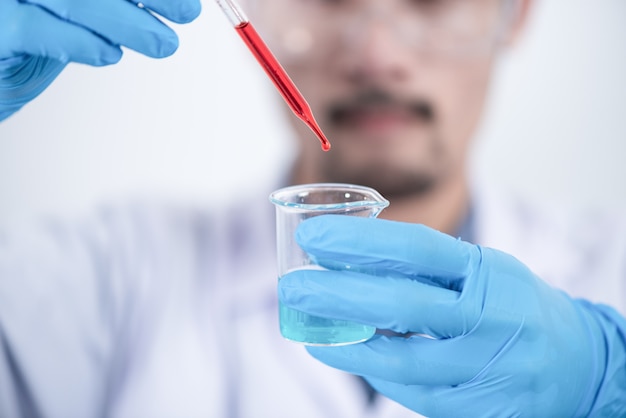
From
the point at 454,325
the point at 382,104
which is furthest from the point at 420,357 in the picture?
the point at 382,104

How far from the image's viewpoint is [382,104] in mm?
2250

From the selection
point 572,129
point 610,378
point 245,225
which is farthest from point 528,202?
point 610,378

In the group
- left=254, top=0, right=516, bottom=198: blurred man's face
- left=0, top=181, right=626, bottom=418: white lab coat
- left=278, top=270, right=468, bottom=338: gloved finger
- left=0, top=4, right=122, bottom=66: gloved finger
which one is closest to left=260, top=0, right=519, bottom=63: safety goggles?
left=254, top=0, right=516, bottom=198: blurred man's face

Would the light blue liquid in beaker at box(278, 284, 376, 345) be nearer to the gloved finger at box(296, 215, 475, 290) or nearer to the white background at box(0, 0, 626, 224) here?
the gloved finger at box(296, 215, 475, 290)

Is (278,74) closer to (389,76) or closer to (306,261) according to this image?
(306,261)

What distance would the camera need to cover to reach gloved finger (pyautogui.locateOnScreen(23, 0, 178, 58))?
1.28 m

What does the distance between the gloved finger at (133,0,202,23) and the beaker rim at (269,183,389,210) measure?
409 mm

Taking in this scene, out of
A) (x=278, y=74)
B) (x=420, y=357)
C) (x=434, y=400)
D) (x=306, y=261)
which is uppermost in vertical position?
(x=278, y=74)

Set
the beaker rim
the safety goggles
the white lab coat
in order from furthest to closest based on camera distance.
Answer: the safety goggles < the white lab coat < the beaker rim

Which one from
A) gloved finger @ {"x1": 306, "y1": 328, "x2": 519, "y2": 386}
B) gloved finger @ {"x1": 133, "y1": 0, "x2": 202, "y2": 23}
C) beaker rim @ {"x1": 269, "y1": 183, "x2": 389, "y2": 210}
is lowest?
gloved finger @ {"x1": 306, "y1": 328, "x2": 519, "y2": 386}

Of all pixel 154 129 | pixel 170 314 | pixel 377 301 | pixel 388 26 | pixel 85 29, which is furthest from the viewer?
pixel 154 129

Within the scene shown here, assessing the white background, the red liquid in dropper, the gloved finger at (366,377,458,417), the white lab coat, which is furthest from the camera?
the white background

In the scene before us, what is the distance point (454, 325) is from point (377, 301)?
0.17m

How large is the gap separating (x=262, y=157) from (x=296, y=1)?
0.79 meters
